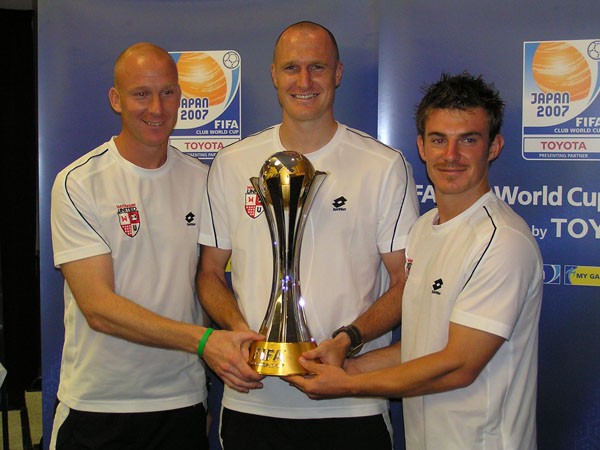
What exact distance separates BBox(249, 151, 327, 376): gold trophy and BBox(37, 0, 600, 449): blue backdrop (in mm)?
865

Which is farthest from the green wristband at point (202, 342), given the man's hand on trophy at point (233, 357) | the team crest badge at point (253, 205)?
the team crest badge at point (253, 205)

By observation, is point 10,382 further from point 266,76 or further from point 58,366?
point 266,76

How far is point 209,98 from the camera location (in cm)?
296

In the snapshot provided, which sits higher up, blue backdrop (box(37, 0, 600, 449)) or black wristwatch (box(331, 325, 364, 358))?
blue backdrop (box(37, 0, 600, 449))

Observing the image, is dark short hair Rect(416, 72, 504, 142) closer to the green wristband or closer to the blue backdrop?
the blue backdrop

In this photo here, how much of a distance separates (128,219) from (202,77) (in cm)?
89

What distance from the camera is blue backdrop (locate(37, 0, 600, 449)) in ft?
8.66

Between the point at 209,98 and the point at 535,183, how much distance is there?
1.41 metres

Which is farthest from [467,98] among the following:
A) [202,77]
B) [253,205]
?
[202,77]

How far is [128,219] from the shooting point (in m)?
2.32

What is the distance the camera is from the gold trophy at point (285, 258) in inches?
78.0

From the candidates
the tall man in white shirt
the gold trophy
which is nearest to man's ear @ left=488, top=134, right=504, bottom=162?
the tall man in white shirt

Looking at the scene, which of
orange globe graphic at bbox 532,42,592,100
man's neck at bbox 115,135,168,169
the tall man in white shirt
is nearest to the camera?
the tall man in white shirt

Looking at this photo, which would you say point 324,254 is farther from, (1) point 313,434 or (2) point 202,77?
(2) point 202,77
